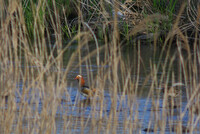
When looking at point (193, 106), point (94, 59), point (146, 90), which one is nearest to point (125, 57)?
point (94, 59)

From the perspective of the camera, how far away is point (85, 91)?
7.64 metres

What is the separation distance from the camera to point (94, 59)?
11.8 metres

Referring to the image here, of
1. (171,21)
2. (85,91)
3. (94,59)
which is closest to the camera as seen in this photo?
(85,91)

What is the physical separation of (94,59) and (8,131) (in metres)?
7.65

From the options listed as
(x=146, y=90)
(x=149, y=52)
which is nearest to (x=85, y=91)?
(x=146, y=90)

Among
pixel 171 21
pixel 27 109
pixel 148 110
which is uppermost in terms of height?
pixel 171 21

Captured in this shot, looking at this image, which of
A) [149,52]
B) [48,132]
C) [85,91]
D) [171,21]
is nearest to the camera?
[48,132]

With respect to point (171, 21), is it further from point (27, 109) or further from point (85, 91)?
point (27, 109)

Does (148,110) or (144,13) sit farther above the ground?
(144,13)

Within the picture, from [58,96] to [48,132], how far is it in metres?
0.32

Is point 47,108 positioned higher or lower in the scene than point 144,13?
lower

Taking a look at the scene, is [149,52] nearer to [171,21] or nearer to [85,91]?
[171,21]

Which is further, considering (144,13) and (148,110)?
(144,13)

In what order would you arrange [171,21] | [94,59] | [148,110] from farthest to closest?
[171,21]
[94,59]
[148,110]
